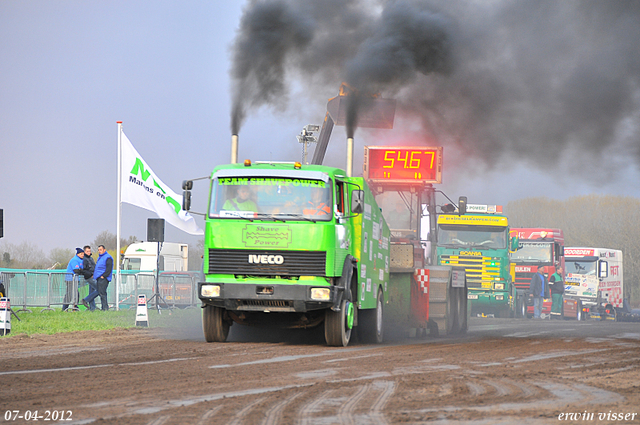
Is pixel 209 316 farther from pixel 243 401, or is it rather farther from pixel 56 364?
pixel 243 401

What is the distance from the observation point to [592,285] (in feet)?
120

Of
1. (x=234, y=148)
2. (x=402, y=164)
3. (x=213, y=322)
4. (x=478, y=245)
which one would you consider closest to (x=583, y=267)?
(x=478, y=245)

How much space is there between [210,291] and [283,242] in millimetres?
1378

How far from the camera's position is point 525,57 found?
677 inches

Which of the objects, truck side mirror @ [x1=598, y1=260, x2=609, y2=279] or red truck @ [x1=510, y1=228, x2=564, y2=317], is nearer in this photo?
red truck @ [x1=510, y1=228, x2=564, y2=317]

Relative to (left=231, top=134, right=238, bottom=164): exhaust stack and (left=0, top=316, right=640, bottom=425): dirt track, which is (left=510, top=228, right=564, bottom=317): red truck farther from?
(left=0, top=316, right=640, bottom=425): dirt track

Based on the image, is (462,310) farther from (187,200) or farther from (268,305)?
(187,200)

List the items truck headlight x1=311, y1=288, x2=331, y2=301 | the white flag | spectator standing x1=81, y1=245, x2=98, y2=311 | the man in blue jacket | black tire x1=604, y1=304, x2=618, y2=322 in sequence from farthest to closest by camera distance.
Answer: black tire x1=604, y1=304, x2=618, y2=322
the white flag
spectator standing x1=81, y1=245, x2=98, y2=311
the man in blue jacket
truck headlight x1=311, y1=288, x2=331, y2=301

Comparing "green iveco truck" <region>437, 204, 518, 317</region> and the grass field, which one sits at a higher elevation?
"green iveco truck" <region>437, 204, 518, 317</region>

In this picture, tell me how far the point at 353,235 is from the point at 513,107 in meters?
7.12

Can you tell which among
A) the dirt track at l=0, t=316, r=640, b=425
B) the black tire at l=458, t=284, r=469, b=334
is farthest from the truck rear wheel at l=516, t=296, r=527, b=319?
the dirt track at l=0, t=316, r=640, b=425

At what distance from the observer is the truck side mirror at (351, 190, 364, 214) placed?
12312 mm

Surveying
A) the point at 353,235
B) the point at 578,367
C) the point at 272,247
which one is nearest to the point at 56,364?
the point at 272,247

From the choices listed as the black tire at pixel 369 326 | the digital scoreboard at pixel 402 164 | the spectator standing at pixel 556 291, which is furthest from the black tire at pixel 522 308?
the black tire at pixel 369 326
